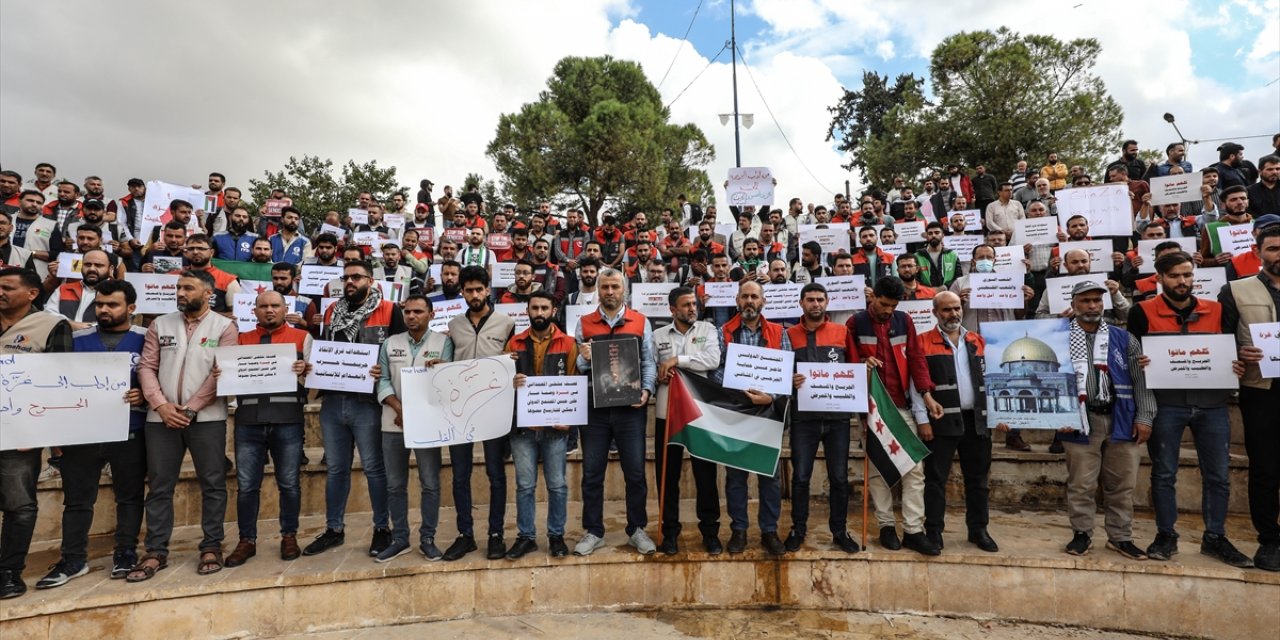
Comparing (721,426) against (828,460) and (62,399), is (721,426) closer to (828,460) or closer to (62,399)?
(828,460)

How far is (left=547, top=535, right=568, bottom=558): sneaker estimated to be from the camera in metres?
5.12

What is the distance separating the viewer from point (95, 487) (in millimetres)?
4738

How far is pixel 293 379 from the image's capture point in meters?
5.03

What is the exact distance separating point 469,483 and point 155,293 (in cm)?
513

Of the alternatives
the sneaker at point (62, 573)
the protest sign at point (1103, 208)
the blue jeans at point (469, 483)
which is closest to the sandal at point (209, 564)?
the sneaker at point (62, 573)

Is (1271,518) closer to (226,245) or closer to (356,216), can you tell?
(226,245)

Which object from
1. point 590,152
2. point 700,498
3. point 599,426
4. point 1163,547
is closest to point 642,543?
point 700,498

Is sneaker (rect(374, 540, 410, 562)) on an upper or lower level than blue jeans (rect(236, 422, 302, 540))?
lower

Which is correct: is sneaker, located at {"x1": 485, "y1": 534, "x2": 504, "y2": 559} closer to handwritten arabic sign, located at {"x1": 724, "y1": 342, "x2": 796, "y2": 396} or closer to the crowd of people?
the crowd of people

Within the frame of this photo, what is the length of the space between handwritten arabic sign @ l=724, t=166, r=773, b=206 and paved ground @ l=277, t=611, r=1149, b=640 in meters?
10.2

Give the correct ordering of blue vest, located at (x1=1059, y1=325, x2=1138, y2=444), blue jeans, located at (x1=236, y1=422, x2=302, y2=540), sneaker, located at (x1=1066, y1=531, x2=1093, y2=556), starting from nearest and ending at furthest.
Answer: blue vest, located at (x1=1059, y1=325, x2=1138, y2=444)
sneaker, located at (x1=1066, y1=531, x2=1093, y2=556)
blue jeans, located at (x1=236, y1=422, x2=302, y2=540)

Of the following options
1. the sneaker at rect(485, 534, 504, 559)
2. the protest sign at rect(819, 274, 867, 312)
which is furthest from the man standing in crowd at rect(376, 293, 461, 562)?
the protest sign at rect(819, 274, 867, 312)

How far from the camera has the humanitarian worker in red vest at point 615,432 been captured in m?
5.18

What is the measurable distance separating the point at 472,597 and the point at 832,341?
3836 millimetres
